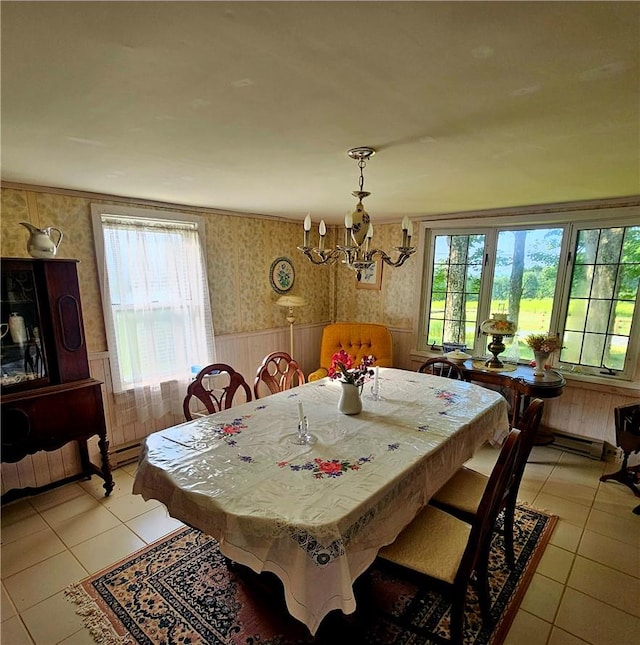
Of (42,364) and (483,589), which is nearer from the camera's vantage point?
(483,589)

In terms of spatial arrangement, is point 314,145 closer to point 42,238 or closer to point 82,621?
point 42,238

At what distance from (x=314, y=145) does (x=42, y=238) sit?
1.88 metres

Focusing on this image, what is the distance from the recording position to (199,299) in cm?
342

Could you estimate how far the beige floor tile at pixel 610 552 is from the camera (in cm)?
200

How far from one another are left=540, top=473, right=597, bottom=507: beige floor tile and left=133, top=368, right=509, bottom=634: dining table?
2.78ft

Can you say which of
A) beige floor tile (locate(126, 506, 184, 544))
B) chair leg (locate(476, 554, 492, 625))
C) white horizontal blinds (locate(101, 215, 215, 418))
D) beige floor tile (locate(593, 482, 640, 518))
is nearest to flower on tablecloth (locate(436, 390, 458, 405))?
chair leg (locate(476, 554, 492, 625))

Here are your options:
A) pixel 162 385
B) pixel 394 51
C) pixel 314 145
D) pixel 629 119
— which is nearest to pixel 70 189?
pixel 162 385

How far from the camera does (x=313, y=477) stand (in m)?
1.46

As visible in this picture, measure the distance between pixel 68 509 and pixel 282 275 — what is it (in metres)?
2.85

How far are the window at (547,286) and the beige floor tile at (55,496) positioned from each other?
11.7 feet

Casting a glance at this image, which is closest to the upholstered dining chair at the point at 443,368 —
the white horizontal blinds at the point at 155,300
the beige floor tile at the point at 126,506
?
the white horizontal blinds at the point at 155,300

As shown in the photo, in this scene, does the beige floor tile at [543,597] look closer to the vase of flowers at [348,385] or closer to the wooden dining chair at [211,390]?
the vase of flowers at [348,385]

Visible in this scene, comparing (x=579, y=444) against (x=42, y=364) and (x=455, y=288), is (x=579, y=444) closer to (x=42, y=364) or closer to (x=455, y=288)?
(x=455, y=288)

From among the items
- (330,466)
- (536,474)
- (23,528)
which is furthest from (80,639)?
(536,474)
